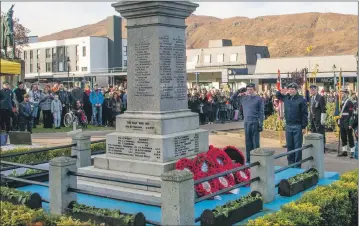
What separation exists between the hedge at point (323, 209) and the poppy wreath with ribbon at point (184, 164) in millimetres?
2090

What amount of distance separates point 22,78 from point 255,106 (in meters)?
21.0

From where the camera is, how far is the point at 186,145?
995 centimetres

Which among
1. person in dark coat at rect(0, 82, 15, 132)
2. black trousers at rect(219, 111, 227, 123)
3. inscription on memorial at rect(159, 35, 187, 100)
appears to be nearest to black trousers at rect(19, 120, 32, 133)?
person in dark coat at rect(0, 82, 15, 132)

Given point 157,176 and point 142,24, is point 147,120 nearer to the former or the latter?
point 157,176

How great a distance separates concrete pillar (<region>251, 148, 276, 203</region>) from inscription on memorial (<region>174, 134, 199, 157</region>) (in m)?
1.42

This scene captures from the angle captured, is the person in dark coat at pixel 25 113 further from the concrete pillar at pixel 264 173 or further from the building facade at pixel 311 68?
the building facade at pixel 311 68

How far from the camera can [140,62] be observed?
32.3ft

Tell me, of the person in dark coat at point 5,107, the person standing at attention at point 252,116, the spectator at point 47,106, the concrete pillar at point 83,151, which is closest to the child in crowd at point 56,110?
the spectator at point 47,106

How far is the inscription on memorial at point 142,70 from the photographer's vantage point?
976 cm

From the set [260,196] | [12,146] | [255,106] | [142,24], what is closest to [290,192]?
[260,196]

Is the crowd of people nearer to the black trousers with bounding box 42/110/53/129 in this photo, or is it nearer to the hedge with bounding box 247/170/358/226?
the black trousers with bounding box 42/110/53/129

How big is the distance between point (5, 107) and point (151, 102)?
11207mm

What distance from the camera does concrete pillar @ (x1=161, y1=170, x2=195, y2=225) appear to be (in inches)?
269

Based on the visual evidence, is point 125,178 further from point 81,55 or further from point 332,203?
point 81,55
